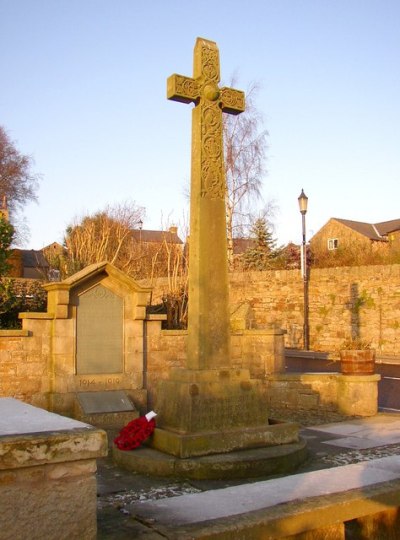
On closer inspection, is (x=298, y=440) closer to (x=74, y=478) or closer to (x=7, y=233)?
(x=74, y=478)

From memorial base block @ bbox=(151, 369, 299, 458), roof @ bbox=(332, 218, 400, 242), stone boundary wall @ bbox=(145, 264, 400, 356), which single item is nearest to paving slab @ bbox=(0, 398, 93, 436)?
memorial base block @ bbox=(151, 369, 299, 458)

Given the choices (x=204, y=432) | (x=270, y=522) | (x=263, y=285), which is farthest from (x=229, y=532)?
(x=263, y=285)

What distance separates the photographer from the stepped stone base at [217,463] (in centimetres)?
593

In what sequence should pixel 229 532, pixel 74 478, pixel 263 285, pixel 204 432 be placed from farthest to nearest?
pixel 263 285 < pixel 204 432 < pixel 229 532 < pixel 74 478

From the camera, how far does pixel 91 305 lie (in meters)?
9.86

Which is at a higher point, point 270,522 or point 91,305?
point 91,305

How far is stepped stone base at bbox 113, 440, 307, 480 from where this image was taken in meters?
5.93

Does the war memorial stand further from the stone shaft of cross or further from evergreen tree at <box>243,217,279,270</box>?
evergreen tree at <box>243,217,279,270</box>

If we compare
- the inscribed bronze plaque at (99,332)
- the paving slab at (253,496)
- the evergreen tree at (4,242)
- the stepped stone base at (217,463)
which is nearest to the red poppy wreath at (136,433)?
the stepped stone base at (217,463)

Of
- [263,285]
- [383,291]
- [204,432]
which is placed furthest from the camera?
[263,285]

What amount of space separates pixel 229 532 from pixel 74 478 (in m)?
0.89

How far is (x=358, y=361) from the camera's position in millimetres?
9836

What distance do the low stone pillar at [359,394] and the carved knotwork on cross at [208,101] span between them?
4.43m

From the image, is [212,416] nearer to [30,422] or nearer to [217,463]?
[217,463]
